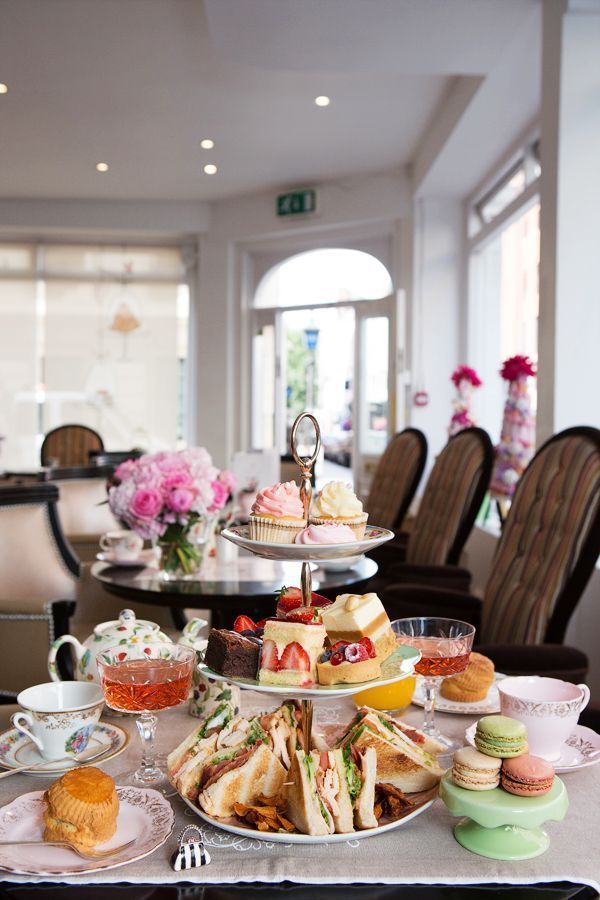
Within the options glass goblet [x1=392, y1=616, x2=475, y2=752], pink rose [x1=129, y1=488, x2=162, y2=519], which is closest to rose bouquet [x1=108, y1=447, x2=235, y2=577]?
pink rose [x1=129, y1=488, x2=162, y2=519]

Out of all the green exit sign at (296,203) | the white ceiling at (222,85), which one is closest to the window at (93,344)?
the white ceiling at (222,85)

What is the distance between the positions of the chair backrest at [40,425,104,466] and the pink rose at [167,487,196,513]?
5143 millimetres

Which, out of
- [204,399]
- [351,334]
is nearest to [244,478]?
[351,334]

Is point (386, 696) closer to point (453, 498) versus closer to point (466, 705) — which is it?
point (466, 705)

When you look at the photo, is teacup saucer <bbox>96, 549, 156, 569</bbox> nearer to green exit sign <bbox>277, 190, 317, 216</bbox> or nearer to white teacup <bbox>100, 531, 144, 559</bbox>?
white teacup <bbox>100, 531, 144, 559</bbox>

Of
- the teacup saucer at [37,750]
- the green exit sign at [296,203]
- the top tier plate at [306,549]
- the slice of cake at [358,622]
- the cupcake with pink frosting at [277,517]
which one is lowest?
the teacup saucer at [37,750]

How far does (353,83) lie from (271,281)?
3195 millimetres

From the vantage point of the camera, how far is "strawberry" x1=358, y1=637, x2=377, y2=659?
866 millimetres

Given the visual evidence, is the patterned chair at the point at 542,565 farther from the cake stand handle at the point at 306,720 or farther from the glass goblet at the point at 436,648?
the cake stand handle at the point at 306,720

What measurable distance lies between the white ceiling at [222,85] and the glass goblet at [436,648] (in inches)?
108

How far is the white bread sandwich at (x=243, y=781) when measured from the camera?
0.89 m

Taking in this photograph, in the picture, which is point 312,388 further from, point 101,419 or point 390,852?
point 390,852

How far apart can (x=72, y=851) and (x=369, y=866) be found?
305 mm

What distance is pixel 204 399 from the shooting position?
Answer: 8.14 meters
